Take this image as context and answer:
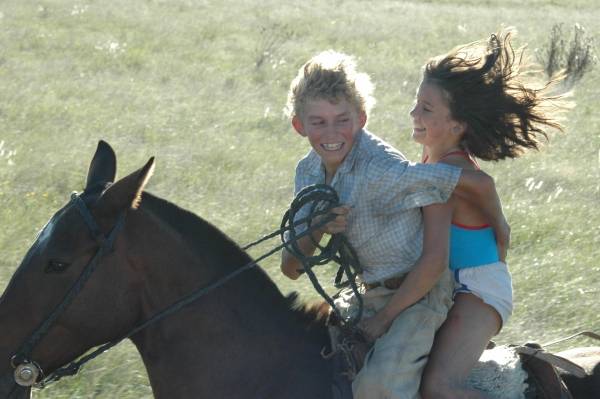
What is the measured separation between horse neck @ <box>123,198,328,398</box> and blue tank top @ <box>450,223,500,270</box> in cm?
65

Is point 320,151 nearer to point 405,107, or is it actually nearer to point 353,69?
point 353,69

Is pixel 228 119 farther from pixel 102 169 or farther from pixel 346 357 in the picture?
pixel 346 357

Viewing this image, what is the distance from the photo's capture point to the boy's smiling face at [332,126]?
4.11m

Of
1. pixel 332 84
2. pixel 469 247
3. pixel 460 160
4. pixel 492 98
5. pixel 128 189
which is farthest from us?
pixel 492 98

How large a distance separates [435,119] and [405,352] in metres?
0.97

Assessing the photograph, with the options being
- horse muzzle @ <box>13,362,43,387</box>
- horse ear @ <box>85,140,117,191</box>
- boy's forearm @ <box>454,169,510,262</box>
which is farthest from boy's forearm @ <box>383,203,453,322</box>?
horse muzzle @ <box>13,362,43,387</box>

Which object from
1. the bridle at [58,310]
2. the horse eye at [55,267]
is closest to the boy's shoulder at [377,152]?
the bridle at [58,310]

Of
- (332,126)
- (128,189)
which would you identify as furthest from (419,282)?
(128,189)

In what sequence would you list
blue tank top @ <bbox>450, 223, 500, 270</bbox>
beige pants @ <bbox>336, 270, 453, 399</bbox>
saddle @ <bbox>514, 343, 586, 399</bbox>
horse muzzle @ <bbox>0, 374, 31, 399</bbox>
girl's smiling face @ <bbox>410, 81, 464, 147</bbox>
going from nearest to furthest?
horse muzzle @ <bbox>0, 374, 31, 399</bbox> → beige pants @ <bbox>336, 270, 453, 399</bbox> → blue tank top @ <bbox>450, 223, 500, 270</bbox> → saddle @ <bbox>514, 343, 586, 399</bbox> → girl's smiling face @ <bbox>410, 81, 464, 147</bbox>

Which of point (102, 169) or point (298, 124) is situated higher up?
point (298, 124)

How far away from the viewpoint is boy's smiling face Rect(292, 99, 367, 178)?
4.11 meters

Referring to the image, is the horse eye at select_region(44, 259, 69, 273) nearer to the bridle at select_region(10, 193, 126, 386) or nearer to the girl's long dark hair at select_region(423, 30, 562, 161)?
the bridle at select_region(10, 193, 126, 386)

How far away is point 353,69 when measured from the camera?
13.7 feet

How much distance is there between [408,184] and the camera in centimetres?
400
